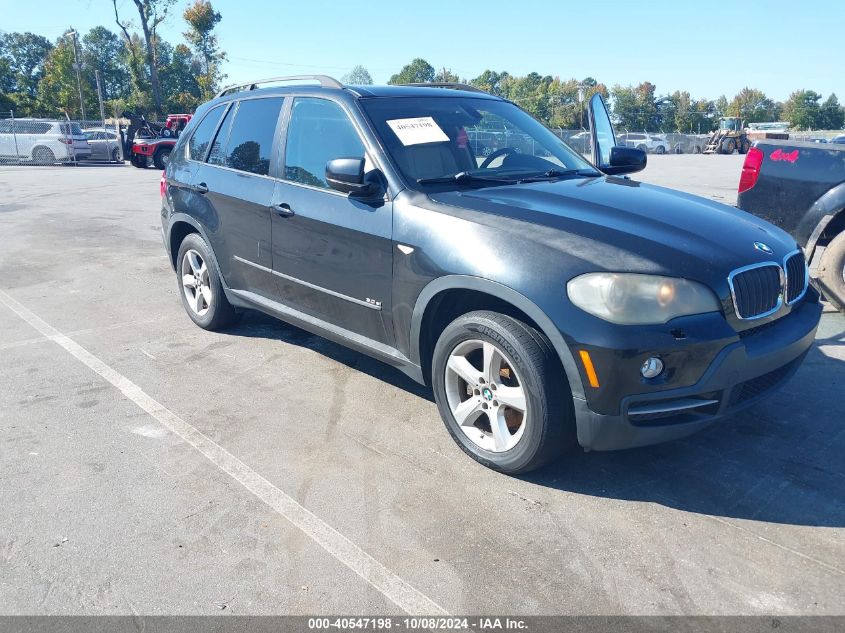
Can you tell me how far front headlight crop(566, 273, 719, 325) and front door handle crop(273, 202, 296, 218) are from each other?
203 centimetres

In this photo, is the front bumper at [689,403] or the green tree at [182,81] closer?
the front bumper at [689,403]

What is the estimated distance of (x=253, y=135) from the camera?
4859mm

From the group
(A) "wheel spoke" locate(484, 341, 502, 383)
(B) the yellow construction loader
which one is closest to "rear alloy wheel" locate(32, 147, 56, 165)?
(A) "wheel spoke" locate(484, 341, 502, 383)

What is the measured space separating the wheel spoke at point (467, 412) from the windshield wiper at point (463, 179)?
1.21m

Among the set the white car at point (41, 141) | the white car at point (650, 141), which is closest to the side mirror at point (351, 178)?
the white car at point (41, 141)

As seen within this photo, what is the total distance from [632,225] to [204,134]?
3.59 m

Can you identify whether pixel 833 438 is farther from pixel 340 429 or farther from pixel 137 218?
pixel 137 218

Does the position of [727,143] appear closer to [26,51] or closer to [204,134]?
[204,134]

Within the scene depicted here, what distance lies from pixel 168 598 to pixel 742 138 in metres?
53.8

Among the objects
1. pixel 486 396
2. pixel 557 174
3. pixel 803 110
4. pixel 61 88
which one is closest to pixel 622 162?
pixel 557 174

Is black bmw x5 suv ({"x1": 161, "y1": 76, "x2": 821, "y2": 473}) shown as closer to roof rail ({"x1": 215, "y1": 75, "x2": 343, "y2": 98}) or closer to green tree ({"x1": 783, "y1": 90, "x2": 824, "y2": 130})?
roof rail ({"x1": 215, "y1": 75, "x2": 343, "y2": 98})

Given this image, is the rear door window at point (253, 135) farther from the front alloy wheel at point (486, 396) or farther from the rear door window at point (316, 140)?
the front alloy wheel at point (486, 396)

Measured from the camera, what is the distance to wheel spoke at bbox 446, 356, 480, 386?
3398 mm

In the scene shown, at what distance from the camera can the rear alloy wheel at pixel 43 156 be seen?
88.3 ft
